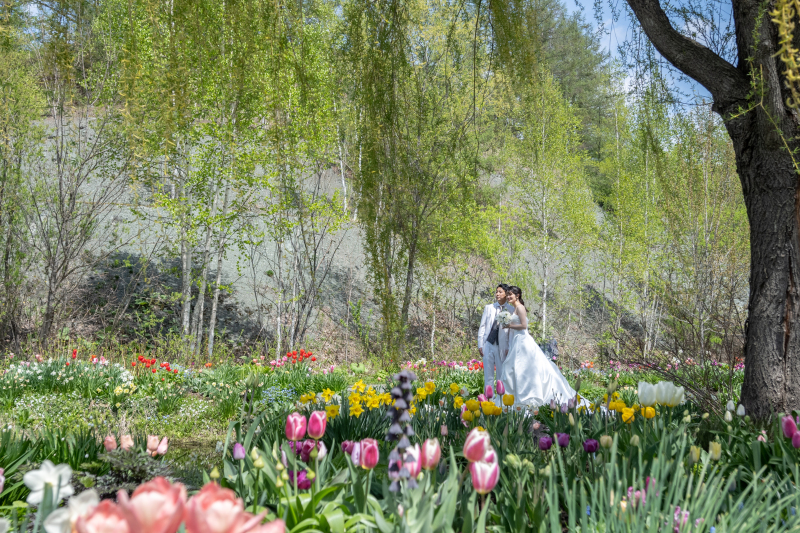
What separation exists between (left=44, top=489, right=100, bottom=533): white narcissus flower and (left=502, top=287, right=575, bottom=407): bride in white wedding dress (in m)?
5.09

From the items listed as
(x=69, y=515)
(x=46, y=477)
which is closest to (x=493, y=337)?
(x=46, y=477)

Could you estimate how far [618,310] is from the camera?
13.8 metres

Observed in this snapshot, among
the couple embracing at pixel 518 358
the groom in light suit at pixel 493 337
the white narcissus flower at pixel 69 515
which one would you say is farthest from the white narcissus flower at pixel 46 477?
the groom in light suit at pixel 493 337

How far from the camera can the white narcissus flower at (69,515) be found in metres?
0.75

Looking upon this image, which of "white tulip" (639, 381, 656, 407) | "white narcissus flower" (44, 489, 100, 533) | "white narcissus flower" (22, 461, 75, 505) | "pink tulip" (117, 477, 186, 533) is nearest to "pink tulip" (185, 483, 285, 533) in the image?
"pink tulip" (117, 477, 186, 533)

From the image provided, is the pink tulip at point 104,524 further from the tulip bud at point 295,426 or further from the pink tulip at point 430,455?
the tulip bud at point 295,426

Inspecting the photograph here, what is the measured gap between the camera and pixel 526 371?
5598mm

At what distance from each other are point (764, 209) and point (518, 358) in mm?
3291

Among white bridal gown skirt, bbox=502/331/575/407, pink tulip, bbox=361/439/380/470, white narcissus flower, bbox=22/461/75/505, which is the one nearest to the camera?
white narcissus flower, bbox=22/461/75/505

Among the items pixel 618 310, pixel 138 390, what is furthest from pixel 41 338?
pixel 618 310

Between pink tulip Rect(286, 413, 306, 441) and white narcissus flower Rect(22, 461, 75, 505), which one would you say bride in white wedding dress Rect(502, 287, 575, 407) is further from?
white narcissus flower Rect(22, 461, 75, 505)

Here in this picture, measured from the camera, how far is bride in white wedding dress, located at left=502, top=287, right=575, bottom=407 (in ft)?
18.1

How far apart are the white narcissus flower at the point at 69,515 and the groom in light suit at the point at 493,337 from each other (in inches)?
216

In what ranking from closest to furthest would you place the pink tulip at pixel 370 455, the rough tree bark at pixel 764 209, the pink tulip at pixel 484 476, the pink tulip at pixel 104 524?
the pink tulip at pixel 104 524
the pink tulip at pixel 484 476
the pink tulip at pixel 370 455
the rough tree bark at pixel 764 209
